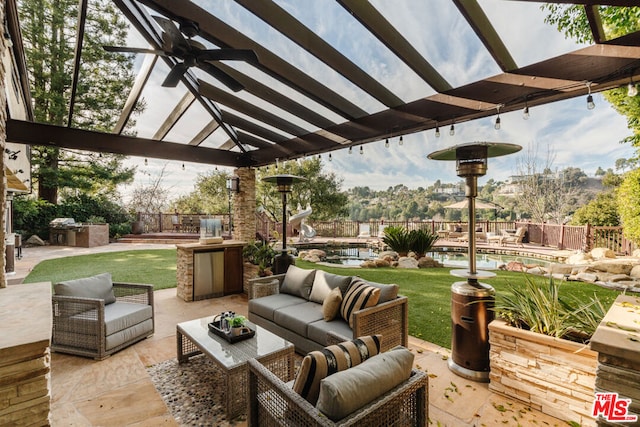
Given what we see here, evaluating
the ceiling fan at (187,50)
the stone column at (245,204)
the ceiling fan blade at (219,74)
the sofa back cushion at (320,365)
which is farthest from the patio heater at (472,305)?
the stone column at (245,204)

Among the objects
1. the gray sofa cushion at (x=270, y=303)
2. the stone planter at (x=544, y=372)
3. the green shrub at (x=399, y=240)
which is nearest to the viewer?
the stone planter at (x=544, y=372)

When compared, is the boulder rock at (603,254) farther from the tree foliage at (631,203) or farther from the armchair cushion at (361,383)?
the armchair cushion at (361,383)

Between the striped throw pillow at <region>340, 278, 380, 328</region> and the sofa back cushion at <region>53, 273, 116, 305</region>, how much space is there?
2858 mm

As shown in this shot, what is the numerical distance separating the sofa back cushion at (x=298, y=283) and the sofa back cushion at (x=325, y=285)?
10 cm

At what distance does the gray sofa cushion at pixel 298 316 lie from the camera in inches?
121

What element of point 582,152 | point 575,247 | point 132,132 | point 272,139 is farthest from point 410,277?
point 582,152

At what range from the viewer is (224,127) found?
19.7 ft

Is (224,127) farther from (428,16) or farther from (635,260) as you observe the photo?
(635,260)

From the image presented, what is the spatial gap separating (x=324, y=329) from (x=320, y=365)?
143cm

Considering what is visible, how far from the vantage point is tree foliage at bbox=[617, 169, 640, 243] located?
5930 millimetres

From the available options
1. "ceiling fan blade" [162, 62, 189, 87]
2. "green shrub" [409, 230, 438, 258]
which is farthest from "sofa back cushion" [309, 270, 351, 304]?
"green shrub" [409, 230, 438, 258]

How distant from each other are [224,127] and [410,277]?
497 centimetres

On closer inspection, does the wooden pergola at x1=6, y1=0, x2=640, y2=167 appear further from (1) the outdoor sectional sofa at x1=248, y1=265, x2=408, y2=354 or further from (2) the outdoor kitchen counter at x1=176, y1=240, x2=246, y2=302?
(1) the outdoor sectional sofa at x1=248, y1=265, x2=408, y2=354

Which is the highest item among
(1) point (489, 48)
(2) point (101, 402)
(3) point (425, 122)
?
(1) point (489, 48)
